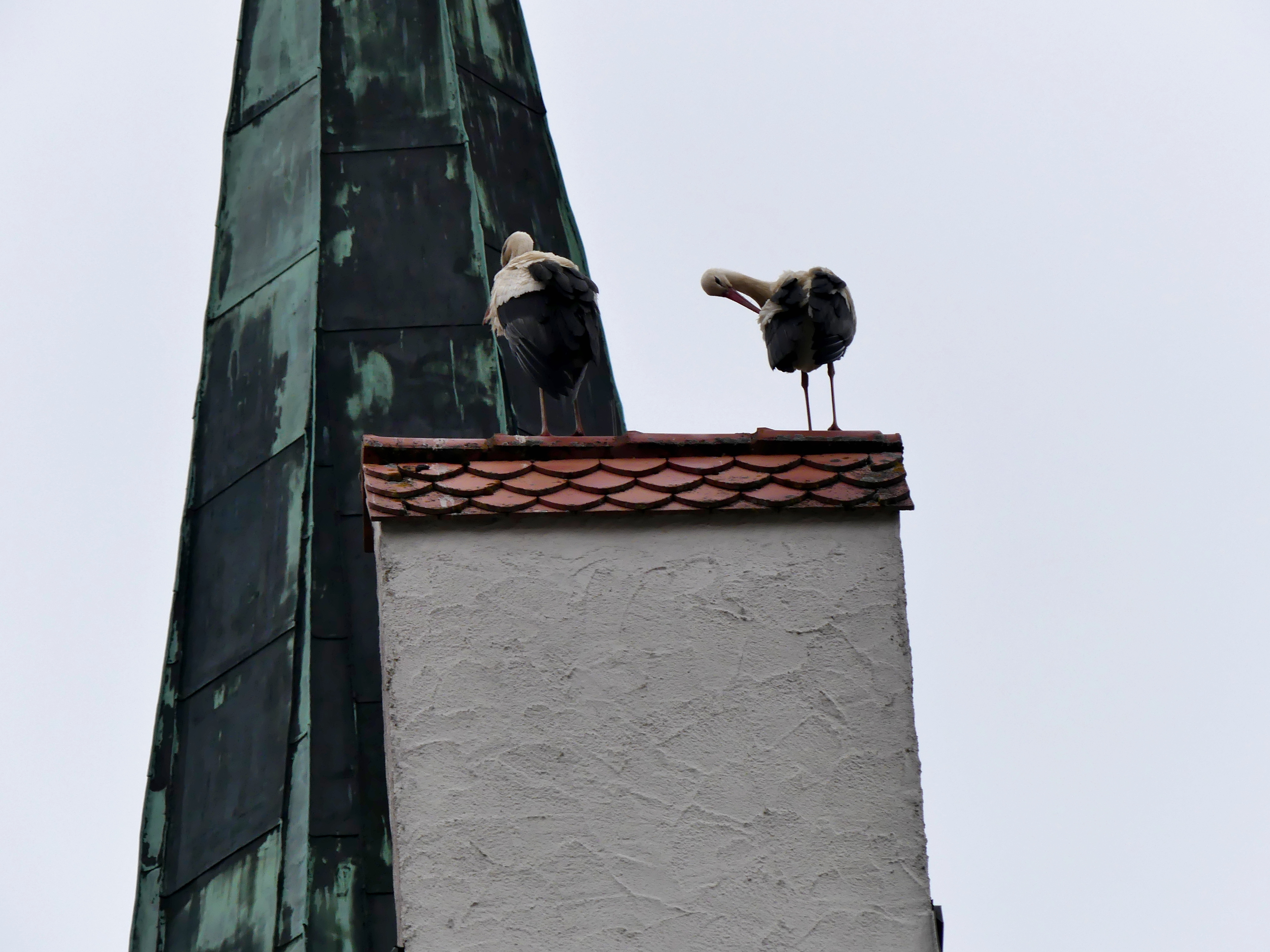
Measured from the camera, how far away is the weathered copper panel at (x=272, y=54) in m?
20.6

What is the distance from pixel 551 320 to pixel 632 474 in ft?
4.69

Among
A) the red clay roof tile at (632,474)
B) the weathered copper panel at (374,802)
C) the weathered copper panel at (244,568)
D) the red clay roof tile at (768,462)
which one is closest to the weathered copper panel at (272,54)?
the weathered copper panel at (244,568)

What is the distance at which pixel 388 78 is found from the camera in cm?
2030

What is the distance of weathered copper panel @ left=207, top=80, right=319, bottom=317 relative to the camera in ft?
63.9

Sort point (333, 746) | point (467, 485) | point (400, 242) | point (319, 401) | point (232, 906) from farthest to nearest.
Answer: point (400, 242) → point (319, 401) → point (333, 746) → point (232, 906) → point (467, 485)

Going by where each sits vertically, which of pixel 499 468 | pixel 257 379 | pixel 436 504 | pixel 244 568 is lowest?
pixel 436 504

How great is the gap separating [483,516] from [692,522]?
2.67 ft

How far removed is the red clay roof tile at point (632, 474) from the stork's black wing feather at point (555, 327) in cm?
106

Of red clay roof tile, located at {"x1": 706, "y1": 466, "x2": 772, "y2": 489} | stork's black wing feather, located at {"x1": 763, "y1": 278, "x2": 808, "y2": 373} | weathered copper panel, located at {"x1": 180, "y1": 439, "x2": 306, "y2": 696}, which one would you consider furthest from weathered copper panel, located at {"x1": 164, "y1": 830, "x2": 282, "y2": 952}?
red clay roof tile, located at {"x1": 706, "y1": 466, "x2": 772, "y2": 489}

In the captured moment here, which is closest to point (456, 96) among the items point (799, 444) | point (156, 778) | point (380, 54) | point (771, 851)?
point (380, 54)

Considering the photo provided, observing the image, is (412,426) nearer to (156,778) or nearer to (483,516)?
(156,778)

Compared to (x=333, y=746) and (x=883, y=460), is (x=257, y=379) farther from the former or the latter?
(x=883, y=460)

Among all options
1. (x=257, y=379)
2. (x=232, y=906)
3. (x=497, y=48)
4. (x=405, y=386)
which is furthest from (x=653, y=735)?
(x=497, y=48)

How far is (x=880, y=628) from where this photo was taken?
36.1ft
